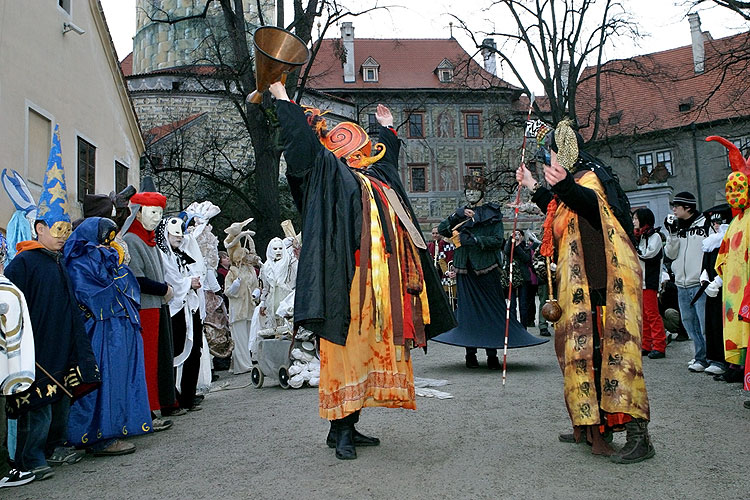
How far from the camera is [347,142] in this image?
4.88 m

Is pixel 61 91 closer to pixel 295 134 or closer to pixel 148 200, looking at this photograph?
pixel 148 200

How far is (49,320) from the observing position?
4.46m

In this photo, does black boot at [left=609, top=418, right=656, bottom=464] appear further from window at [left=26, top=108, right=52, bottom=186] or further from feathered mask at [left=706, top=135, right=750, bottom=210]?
window at [left=26, top=108, right=52, bottom=186]

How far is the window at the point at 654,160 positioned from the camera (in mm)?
37844

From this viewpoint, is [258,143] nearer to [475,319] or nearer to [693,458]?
[475,319]

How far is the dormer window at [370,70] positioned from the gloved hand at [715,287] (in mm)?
37571

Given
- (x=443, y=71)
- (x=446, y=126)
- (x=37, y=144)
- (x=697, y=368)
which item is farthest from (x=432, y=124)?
(x=697, y=368)

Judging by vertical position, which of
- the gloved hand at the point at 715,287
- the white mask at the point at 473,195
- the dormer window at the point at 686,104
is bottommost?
the gloved hand at the point at 715,287

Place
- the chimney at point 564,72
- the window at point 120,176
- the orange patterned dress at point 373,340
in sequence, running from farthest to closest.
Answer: the chimney at point 564,72 < the window at point 120,176 < the orange patterned dress at point 373,340

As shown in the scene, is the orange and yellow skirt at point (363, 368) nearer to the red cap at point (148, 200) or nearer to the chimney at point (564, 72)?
the red cap at point (148, 200)

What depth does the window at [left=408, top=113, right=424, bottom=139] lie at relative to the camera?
42000 millimetres

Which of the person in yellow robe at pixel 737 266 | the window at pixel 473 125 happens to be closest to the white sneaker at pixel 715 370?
the person in yellow robe at pixel 737 266

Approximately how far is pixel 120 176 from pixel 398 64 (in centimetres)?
2933

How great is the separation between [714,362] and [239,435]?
5436mm
